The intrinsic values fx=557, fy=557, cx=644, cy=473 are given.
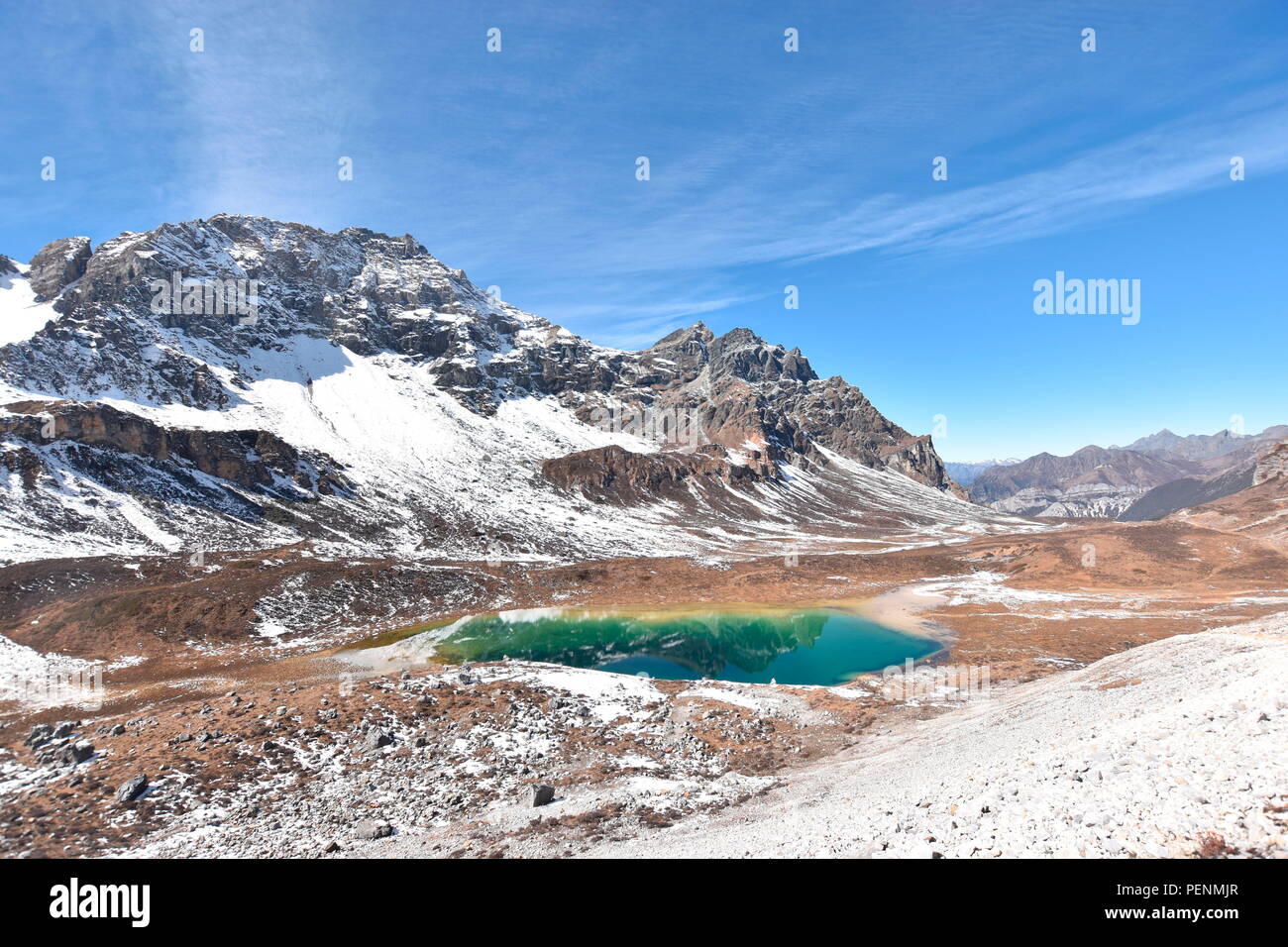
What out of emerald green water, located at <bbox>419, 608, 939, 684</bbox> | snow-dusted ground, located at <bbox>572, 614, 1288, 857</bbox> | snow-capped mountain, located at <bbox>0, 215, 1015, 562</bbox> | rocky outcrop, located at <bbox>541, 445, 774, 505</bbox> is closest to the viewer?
snow-dusted ground, located at <bbox>572, 614, 1288, 857</bbox>

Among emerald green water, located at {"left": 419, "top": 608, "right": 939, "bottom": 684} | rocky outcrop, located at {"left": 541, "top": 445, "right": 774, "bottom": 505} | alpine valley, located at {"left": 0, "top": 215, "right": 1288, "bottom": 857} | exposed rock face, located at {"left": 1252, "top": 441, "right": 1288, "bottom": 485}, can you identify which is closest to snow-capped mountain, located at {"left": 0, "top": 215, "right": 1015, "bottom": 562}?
rocky outcrop, located at {"left": 541, "top": 445, "right": 774, "bottom": 505}

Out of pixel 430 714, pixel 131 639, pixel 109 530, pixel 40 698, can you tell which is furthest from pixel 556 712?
pixel 109 530

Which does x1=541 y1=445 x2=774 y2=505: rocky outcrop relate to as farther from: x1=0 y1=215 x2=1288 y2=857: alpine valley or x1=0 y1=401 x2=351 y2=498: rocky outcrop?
x1=0 y1=401 x2=351 y2=498: rocky outcrop

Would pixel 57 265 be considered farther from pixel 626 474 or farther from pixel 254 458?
pixel 626 474

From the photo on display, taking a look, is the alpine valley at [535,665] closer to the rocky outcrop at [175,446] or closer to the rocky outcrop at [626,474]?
the rocky outcrop at [175,446]

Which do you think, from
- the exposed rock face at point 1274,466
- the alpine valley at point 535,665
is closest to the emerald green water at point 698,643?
the alpine valley at point 535,665
